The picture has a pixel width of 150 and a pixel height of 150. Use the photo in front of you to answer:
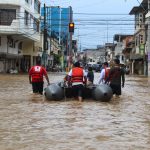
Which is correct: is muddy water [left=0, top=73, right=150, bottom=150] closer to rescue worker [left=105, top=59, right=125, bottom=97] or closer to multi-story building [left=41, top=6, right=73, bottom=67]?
rescue worker [left=105, top=59, right=125, bottom=97]

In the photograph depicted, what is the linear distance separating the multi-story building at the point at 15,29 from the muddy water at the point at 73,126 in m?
40.1

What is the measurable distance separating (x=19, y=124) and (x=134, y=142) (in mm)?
3408

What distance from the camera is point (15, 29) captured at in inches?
2243

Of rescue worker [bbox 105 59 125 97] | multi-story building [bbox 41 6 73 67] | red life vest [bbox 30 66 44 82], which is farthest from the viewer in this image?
multi-story building [bbox 41 6 73 67]

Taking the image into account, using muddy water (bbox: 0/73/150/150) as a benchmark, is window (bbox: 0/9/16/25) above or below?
above

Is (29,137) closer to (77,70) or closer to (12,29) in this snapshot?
(77,70)

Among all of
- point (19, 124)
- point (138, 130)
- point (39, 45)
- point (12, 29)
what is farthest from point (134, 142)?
point (39, 45)

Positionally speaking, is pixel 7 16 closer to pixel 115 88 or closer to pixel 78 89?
pixel 115 88

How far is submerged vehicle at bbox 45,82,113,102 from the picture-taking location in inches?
725

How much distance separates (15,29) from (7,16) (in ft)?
8.98

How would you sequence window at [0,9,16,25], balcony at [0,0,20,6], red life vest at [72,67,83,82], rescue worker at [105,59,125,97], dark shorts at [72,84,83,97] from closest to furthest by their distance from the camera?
1. red life vest at [72,67,83,82]
2. dark shorts at [72,84,83,97]
3. rescue worker at [105,59,125,97]
4. balcony at [0,0,20,6]
5. window at [0,9,16,25]

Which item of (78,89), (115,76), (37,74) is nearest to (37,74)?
(37,74)

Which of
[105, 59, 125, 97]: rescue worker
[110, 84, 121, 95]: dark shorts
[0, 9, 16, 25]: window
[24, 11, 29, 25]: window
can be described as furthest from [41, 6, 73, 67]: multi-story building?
[105, 59, 125, 97]: rescue worker

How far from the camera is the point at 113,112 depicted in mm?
15195
